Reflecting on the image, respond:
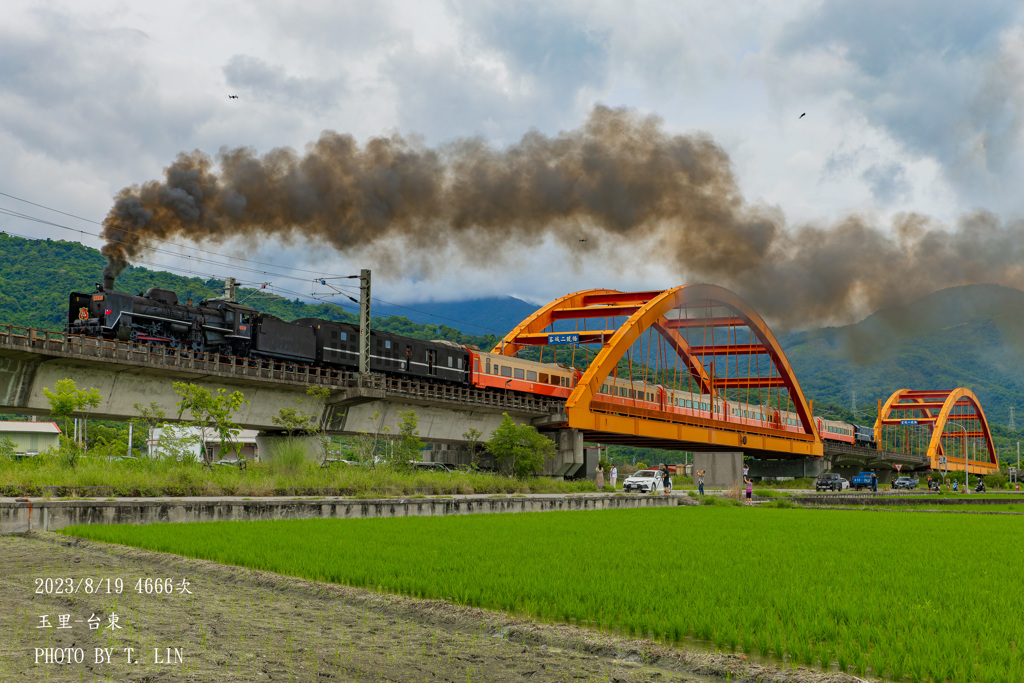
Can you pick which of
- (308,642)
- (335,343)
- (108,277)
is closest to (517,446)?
(335,343)

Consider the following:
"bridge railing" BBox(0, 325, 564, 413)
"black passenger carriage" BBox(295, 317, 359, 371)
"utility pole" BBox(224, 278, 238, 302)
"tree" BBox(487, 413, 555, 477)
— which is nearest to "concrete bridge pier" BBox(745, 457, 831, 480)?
"bridge railing" BBox(0, 325, 564, 413)

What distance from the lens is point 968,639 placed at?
7680 millimetres

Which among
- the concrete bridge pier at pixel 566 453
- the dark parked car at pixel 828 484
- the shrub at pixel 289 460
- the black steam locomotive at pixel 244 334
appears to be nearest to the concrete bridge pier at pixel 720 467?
the dark parked car at pixel 828 484

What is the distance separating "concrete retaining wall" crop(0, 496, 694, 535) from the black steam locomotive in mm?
16486

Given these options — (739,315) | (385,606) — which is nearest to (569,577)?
(385,606)

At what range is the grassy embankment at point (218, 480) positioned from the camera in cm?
2412

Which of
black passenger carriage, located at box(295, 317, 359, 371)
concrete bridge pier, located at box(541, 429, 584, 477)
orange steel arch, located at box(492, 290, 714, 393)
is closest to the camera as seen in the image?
black passenger carriage, located at box(295, 317, 359, 371)

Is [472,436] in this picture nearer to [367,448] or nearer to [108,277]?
[367,448]

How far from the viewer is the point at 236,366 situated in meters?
40.1

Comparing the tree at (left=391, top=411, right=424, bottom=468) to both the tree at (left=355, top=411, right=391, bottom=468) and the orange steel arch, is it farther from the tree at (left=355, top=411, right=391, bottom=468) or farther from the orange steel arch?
the orange steel arch

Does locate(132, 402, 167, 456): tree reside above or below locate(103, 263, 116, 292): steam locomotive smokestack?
below

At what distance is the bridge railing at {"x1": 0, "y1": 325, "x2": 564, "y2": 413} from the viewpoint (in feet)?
110

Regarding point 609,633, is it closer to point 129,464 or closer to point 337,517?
point 337,517

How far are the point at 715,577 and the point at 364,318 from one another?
32296mm
